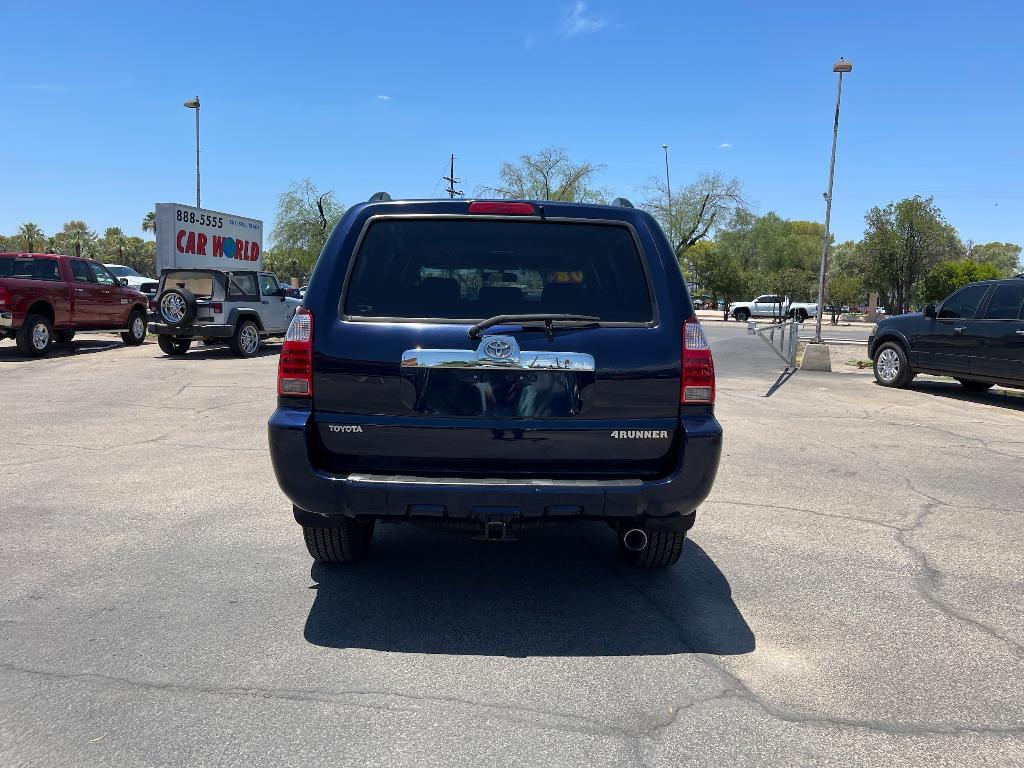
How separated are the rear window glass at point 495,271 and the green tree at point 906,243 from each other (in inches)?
2101

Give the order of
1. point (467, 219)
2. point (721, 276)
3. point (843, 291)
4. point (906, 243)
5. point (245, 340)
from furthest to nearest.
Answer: point (843, 291) → point (721, 276) → point (906, 243) → point (245, 340) → point (467, 219)

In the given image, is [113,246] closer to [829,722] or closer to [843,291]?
[843,291]

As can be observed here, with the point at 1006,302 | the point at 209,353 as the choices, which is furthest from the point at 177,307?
the point at 1006,302

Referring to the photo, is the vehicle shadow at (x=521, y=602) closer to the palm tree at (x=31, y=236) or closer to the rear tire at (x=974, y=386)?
the rear tire at (x=974, y=386)

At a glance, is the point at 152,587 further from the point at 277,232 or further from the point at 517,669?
the point at 277,232

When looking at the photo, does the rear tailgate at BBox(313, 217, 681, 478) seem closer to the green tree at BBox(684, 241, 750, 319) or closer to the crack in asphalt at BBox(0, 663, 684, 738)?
the crack in asphalt at BBox(0, 663, 684, 738)

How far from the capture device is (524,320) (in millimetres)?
3461

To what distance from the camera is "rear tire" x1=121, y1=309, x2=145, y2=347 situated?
1844 centimetres

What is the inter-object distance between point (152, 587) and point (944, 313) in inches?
479

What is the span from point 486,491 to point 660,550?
4.10ft

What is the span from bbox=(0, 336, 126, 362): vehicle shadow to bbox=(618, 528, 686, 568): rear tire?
48.8ft

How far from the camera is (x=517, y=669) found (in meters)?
3.20

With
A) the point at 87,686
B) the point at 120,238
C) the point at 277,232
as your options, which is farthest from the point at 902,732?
the point at 120,238

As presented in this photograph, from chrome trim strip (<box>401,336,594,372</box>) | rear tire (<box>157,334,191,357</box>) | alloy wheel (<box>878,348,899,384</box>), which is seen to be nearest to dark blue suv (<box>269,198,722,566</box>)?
chrome trim strip (<box>401,336,594,372</box>)
